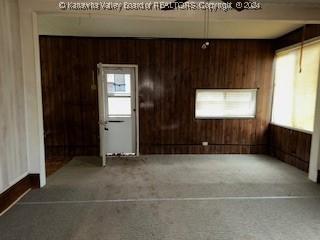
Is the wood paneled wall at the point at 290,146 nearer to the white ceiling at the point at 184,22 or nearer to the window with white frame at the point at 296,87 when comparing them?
the window with white frame at the point at 296,87

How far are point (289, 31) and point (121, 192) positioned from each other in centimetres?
444

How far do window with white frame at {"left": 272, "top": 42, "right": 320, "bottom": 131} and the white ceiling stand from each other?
1.84 ft

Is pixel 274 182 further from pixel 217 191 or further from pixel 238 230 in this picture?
pixel 238 230

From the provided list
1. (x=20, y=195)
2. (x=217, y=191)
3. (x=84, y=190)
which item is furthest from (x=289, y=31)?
(x=20, y=195)

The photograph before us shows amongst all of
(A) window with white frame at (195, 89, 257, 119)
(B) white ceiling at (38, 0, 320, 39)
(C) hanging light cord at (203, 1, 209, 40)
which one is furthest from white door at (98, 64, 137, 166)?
(C) hanging light cord at (203, 1, 209, 40)

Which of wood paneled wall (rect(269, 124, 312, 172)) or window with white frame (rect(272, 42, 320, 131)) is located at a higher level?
window with white frame (rect(272, 42, 320, 131))

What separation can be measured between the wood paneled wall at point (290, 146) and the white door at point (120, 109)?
3245 mm

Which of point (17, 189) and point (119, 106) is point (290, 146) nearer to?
point (119, 106)

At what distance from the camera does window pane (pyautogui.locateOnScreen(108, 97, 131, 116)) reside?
5.22 meters

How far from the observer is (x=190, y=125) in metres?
5.40

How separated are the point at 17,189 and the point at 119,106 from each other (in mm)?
2700

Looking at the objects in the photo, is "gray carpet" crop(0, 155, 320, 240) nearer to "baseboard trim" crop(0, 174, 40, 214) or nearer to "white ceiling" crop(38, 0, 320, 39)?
"baseboard trim" crop(0, 174, 40, 214)

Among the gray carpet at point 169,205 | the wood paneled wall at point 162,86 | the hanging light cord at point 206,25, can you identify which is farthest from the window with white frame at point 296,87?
the hanging light cord at point 206,25

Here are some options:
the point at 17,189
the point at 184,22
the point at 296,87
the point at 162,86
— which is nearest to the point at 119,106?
the point at 162,86
